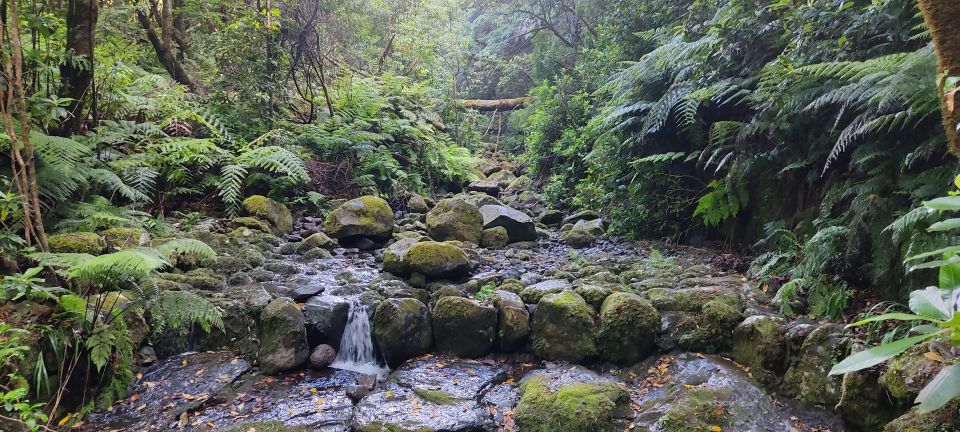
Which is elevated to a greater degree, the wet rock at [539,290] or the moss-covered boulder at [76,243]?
the moss-covered boulder at [76,243]

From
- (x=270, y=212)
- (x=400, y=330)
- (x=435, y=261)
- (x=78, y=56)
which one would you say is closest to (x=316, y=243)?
(x=270, y=212)

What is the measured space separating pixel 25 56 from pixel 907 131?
6.96 metres

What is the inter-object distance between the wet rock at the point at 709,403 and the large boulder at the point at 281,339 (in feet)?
8.70

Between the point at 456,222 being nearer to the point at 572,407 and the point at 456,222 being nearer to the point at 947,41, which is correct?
the point at 572,407

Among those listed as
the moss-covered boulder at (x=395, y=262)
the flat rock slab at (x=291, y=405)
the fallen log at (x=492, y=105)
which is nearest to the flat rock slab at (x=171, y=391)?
the flat rock slab at (x=291, y=405)

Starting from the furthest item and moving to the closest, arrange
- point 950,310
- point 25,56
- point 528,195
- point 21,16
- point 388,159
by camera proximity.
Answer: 1. point 528,195
2. point 388,159
3. point 25,56
4. point 21,16
5. point 950,310

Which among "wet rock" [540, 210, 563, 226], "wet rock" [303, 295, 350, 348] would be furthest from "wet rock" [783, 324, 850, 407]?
"wet rock" [540, 210, 563, 226]

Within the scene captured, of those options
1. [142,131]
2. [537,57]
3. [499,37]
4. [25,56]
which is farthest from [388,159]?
[499,37]

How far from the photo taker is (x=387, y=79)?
1089 cm

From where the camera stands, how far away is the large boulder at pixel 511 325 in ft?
13.7

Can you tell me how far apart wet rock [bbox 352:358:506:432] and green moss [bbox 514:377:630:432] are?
275mm

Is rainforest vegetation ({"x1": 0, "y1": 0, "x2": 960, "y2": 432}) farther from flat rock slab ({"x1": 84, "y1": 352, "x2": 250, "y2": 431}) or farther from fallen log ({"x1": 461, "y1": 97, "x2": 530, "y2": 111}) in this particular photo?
fallen log ({"x1": 461, "y1": 97, "x2": 530, "y2": 111})

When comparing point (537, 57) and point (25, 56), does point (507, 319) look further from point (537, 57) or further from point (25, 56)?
point (537, 57)

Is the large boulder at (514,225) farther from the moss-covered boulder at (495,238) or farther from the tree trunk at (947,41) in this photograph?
the tree trunk at (947,41)
